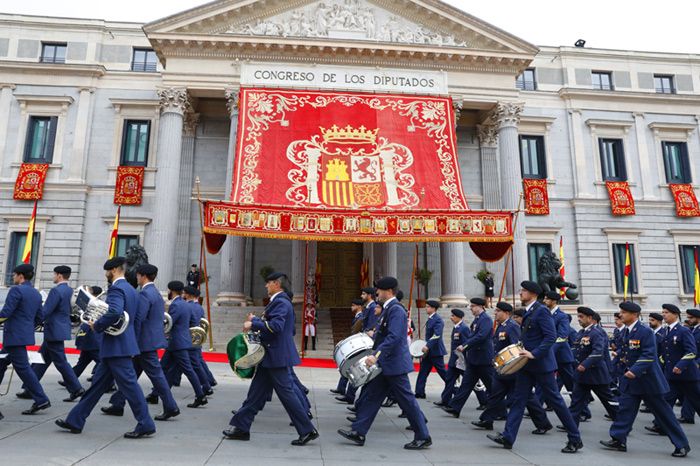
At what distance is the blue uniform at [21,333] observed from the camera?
7.52 metres

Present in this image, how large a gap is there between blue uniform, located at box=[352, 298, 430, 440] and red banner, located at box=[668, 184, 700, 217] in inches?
1056

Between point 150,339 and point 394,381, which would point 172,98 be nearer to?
point 150,339

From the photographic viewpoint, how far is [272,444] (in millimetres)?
6477

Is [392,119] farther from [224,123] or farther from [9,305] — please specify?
A: [9,305]

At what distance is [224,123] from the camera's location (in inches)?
1052

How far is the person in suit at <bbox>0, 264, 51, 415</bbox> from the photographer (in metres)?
7.52

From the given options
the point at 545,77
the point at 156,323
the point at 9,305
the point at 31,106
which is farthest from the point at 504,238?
the point at 31,106

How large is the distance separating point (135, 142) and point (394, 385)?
76.9 feet

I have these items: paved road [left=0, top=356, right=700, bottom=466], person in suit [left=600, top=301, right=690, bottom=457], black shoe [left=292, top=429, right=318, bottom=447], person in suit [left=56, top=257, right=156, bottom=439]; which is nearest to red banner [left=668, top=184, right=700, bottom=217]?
paved road [left=0, top=356, right=700, bottom=466]

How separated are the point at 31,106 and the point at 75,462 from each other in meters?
25.8

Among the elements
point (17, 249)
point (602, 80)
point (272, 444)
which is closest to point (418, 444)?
point (272, 444)

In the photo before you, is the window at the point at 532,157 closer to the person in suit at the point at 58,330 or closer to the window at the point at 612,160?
the window at the point at 612,160

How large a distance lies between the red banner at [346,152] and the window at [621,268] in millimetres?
12242

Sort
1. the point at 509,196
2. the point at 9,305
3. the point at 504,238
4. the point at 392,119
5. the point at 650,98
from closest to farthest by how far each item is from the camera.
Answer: the point at 9,305
the point at 504,238
the point at 392,119
the point at 509,196
the point at 650,98
